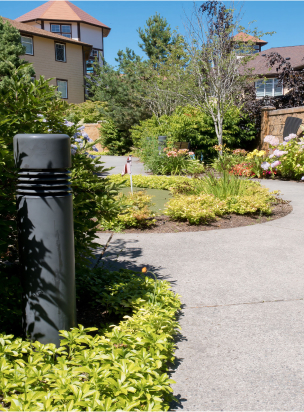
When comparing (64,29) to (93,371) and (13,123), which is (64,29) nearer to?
(13,123)

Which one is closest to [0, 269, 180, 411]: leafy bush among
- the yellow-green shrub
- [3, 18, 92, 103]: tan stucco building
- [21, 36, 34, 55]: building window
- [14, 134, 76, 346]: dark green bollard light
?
[14, 134, 76, 346]: dark green bollard light

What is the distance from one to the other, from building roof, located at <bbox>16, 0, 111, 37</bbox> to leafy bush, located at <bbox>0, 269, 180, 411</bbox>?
129 ft

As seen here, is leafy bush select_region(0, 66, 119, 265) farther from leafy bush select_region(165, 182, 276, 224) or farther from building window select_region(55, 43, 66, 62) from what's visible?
building window select_region(55, 43, 66, 62)

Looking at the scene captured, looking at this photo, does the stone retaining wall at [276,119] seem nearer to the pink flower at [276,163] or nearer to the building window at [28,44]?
the pink flower at [276,163]

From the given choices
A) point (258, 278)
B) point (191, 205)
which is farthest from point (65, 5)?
point (258, 278)

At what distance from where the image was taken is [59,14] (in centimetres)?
3728

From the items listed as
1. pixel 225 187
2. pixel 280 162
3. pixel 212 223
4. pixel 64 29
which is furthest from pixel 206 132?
pixel 64 29

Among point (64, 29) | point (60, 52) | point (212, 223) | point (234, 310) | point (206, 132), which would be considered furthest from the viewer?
point (64, 29)

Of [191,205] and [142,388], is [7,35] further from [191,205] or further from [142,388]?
[142,388]

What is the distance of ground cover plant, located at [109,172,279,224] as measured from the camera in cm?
626

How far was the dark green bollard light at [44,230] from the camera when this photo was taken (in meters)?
2.19

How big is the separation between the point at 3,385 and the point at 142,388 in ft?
2.27

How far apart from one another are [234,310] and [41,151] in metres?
2.06

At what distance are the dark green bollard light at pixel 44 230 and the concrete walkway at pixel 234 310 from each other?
888mm
